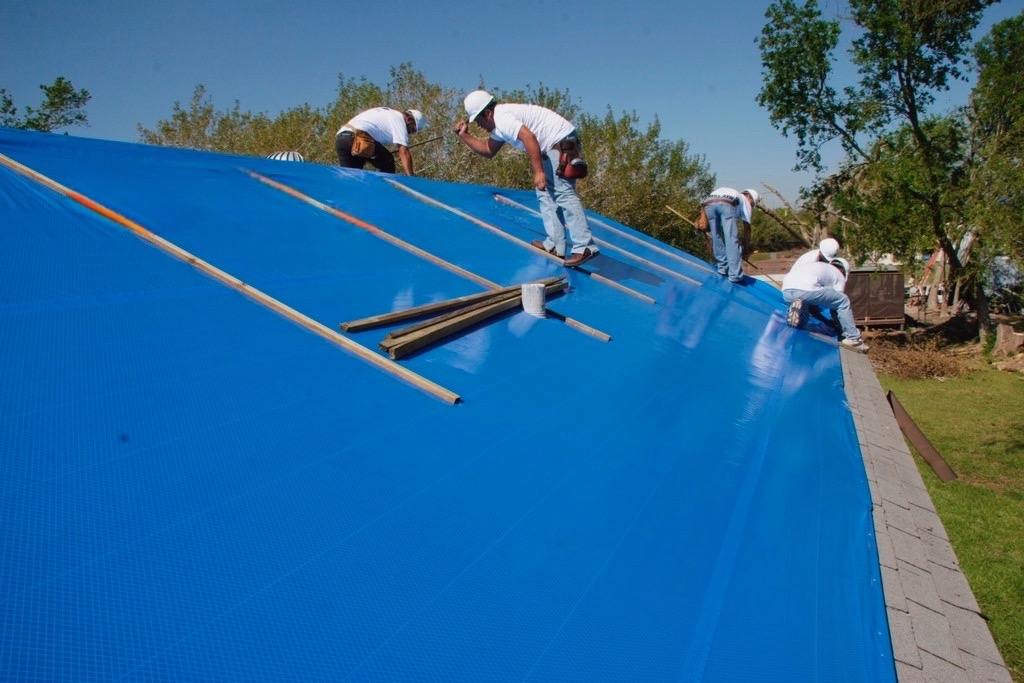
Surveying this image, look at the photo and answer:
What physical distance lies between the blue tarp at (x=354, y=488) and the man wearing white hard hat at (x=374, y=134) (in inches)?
143

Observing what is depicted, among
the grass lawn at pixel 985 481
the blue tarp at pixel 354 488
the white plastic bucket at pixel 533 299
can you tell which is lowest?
the grass lawn at pixel 985 481

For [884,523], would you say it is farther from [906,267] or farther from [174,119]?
[174,119]

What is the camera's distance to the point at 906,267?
13.1 metres

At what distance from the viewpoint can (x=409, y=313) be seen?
112 inches

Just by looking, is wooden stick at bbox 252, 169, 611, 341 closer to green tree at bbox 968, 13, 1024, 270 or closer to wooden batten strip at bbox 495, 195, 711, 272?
wooden batten strip at bbox 495, 195, 711, 272

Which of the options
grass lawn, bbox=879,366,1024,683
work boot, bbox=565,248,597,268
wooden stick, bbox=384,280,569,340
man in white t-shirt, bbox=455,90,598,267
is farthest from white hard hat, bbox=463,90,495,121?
grass lawn, bbox=879,366,1024,683

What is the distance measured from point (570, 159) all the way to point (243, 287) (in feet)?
9.65

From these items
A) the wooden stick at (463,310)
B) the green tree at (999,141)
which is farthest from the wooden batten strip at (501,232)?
the green tree at (999,141)

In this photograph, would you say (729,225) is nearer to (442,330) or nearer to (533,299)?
(533,299)

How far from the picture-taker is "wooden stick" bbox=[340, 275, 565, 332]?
259 centimetres

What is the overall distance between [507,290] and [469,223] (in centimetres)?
199

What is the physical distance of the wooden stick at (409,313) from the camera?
2594 millimetres

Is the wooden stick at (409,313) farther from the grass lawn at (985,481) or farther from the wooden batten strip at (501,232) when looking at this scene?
the grass lawn at (985,481)

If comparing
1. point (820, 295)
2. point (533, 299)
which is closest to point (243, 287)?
point (533, 299)
